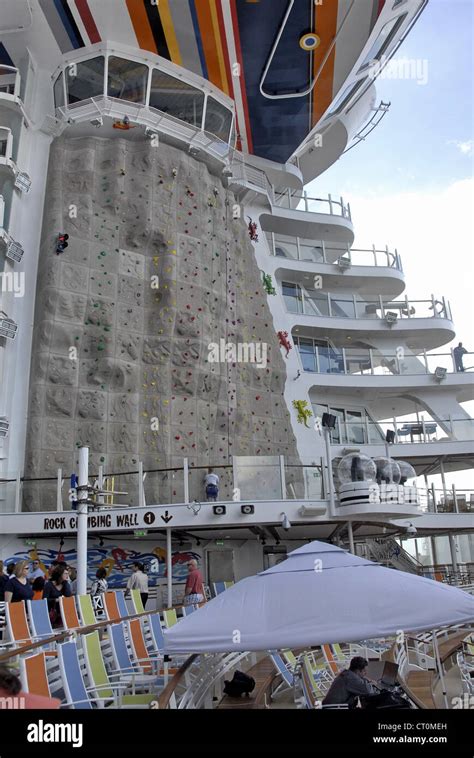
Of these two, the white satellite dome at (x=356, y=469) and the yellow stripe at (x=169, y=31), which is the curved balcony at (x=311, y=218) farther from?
the white satellite dome at (x=356, y=469)

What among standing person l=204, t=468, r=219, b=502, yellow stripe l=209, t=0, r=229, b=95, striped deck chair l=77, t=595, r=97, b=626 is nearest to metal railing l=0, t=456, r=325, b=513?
standing person l=204, t=468, r=219, b=502

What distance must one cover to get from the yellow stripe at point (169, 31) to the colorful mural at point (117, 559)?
544 inches

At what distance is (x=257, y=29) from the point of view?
19.8 m

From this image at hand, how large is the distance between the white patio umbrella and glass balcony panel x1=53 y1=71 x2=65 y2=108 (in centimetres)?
1759

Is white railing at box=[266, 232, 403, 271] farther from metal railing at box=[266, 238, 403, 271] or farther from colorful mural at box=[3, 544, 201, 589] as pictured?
colorful mural at box=[3, 544, 201, 589]

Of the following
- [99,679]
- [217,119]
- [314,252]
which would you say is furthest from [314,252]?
[99,679]

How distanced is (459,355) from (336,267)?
5.62 metres

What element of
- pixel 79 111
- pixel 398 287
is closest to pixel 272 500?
pixel 79 111

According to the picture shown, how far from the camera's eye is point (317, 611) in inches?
195

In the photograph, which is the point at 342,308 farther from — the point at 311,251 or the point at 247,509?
the point at 247,509

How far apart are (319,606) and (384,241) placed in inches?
940

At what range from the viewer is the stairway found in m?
21.1

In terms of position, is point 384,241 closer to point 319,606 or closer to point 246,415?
point 246,415

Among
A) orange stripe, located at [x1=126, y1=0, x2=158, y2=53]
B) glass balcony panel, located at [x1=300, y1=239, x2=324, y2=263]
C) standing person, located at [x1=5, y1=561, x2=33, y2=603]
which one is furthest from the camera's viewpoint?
glass balcony panel, located at [x1=300, y1=239, x2=324, y2=263]
